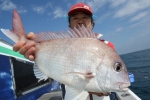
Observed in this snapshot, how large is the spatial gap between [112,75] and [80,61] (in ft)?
1.42

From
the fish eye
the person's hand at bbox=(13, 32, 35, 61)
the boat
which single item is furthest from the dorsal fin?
the boat

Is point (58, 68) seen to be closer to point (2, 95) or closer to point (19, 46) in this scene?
point (19, 46)

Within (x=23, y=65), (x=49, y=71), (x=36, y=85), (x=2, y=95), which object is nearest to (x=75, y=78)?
(x=49, y=71)

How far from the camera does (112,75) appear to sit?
1.82m

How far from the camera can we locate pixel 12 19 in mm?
2205

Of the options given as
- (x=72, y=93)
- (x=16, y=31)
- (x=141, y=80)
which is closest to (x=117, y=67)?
(x=72, y=93)

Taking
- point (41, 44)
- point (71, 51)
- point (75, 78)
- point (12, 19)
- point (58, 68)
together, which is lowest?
point (75, 78)

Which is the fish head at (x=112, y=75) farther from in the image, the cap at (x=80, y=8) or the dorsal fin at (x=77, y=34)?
the cap at (x=80, y=8)

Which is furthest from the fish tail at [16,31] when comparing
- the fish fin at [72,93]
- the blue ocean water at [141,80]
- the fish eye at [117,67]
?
the blue ocean water at [141,80]

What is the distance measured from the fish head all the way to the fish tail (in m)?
1.32

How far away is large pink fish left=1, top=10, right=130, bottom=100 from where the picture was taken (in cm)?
180

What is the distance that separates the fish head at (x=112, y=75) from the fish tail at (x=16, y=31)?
132 centimetres

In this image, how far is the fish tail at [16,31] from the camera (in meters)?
2.21

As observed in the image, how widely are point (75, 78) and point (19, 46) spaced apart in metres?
1.08
